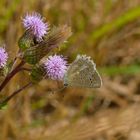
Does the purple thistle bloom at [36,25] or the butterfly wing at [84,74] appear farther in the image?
the purple thistle bloom at [36,25]

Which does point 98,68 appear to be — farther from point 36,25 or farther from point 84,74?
point 84,74

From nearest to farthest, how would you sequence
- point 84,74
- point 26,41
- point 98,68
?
point 84,74
point 26,41
point 98,68

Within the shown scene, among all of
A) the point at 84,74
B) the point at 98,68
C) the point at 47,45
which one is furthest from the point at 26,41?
the point at 98,68

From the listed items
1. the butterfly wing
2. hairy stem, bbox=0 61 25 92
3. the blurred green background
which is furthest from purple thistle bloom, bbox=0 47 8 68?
the blurred green background

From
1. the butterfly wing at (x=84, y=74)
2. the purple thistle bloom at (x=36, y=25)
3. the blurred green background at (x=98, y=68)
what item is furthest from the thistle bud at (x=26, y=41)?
the blurred green background at (x=98, y=68)

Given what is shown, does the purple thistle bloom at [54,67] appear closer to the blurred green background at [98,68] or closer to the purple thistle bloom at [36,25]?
the purple thistle bloom at [36,25]

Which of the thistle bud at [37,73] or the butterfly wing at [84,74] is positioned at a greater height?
the thistle bud at [37,73]

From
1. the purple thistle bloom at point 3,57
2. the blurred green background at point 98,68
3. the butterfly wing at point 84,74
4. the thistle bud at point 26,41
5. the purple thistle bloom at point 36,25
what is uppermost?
the blurred green background at point 98,68

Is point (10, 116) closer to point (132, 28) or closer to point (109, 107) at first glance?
point (109, 107)
